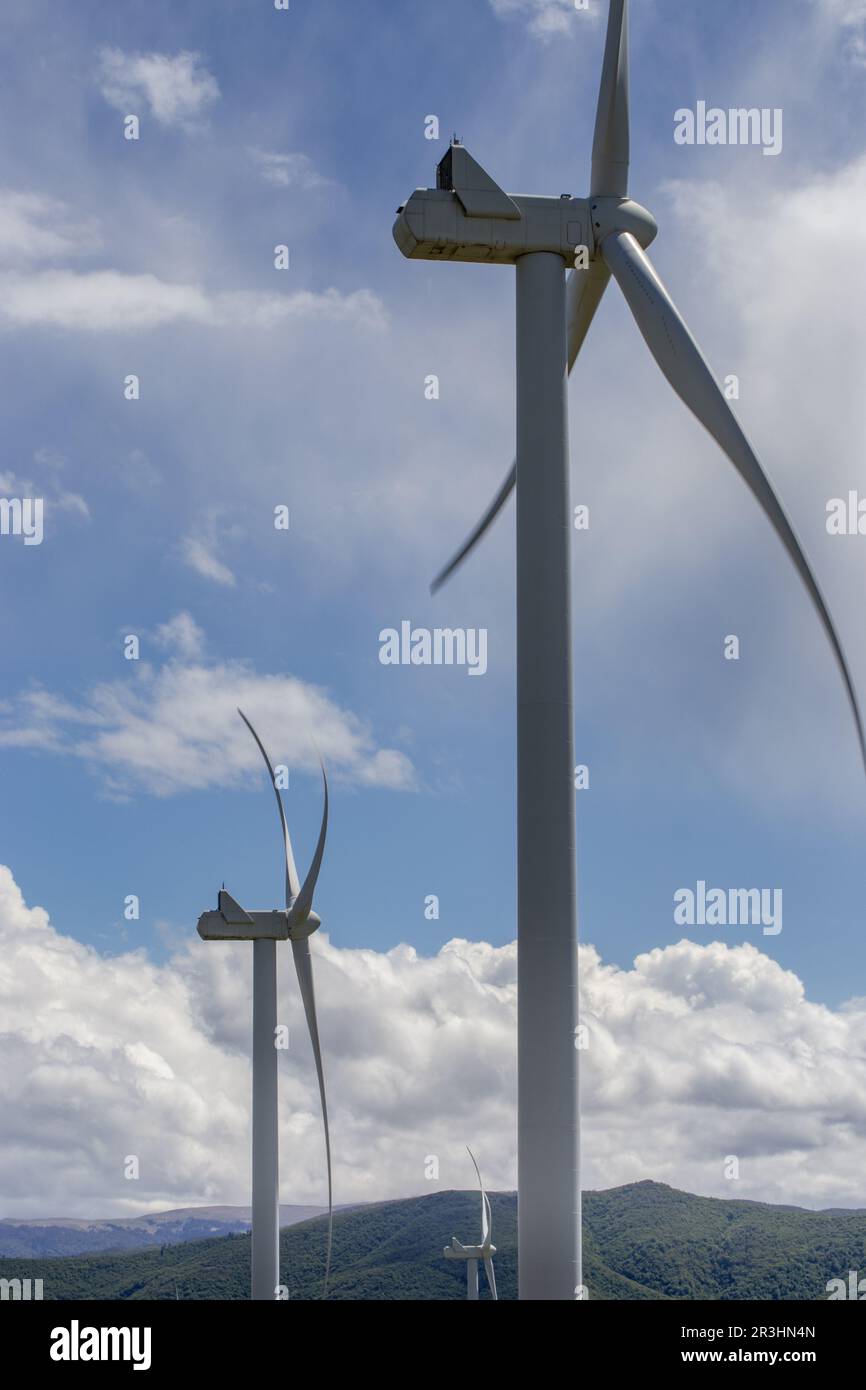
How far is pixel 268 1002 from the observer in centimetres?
5841

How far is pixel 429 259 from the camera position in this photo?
26812 millimetres

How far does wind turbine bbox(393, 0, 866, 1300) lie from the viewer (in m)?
22.6

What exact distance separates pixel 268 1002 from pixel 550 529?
37612 mm

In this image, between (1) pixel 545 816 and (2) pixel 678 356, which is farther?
(2) pixel 678 356

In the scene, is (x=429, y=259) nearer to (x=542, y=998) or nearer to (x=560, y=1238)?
(x=542, y=998)

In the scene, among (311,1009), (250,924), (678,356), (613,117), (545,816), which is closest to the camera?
(545,816)

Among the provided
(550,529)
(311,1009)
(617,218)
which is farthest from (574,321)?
(311,1009)

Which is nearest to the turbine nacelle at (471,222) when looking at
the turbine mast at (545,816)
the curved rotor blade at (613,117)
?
the turbine mast at (545,816)

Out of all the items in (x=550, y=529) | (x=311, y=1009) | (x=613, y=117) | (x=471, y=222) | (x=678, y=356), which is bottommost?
(x=311, y=1009)

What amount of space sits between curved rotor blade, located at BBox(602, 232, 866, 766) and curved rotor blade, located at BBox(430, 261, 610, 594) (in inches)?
35.1

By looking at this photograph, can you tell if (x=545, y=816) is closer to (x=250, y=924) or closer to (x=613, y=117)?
(x=613, y=117)

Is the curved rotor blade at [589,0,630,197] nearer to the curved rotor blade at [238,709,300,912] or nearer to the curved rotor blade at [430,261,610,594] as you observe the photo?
the curved rotor blade at [430,261,610,594]

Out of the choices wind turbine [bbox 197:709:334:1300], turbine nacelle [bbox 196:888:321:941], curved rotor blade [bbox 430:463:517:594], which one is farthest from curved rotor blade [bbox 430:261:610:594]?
turbine nacelle [bbox 196:888:321:941]
